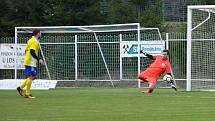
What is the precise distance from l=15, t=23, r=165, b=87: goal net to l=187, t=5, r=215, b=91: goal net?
10.8 feet

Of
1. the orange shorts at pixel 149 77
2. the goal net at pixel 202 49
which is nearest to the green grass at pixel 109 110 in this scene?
the orange shorts at pixel 149 77

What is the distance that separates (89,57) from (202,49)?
6896 millimetres

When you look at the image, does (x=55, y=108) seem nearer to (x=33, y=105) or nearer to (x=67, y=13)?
(x=33, y=105)

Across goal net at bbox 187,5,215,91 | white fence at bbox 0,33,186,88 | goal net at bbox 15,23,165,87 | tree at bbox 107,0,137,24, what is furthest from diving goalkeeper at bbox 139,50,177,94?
tree at bbox 107,0,137,24

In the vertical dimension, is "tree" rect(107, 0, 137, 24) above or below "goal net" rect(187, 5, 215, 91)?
above

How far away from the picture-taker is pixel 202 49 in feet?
83.5

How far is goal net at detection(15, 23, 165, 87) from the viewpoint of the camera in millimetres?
29234

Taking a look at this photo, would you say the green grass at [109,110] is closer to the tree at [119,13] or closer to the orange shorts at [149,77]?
the orange shorts at [149,77]

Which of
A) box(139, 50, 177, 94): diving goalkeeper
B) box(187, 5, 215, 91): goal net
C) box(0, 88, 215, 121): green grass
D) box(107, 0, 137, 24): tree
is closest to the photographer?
box(0, 88, 215, 121): green grass

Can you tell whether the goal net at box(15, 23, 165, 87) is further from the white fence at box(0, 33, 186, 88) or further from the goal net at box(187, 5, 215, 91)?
the goal net at box(187, 5, 215, 91)

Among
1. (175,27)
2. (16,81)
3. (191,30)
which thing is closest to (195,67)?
(191,30)

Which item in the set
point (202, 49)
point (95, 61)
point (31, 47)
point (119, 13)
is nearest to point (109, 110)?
point (31, 47)

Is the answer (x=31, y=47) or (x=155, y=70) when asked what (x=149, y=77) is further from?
(x=31, y=47)

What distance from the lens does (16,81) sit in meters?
26.2
